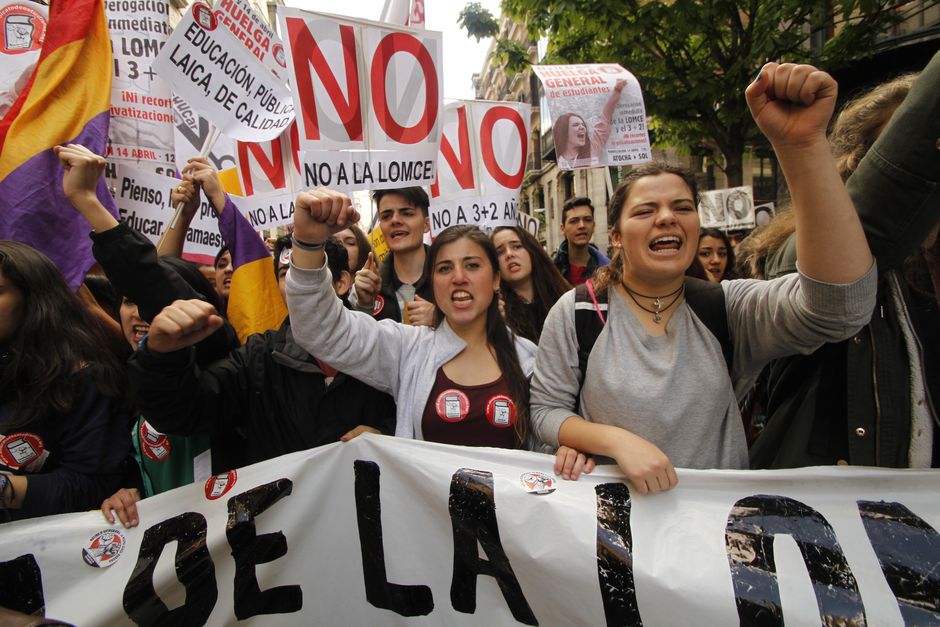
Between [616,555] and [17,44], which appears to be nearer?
[616,555]

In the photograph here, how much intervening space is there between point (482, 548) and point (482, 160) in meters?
3.13

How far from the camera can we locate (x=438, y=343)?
2074 millimetres

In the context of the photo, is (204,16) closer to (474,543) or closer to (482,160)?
(482,160)

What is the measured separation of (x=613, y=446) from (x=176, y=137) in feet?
10.8

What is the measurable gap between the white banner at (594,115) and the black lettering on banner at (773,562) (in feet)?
10.7

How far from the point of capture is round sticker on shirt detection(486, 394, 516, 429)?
191 cm

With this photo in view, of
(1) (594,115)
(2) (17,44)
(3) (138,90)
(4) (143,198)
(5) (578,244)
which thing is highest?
(1) (594,115)

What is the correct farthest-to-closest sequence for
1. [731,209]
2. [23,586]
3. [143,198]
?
[731,209] < [143,198] < [23,586]

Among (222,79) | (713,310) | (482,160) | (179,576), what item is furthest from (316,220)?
(482,160)

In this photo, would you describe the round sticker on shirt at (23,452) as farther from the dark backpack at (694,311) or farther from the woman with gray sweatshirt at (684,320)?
the dark backpack at (694,311)

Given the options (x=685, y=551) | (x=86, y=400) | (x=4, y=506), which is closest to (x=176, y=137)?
(x=86, y=400)

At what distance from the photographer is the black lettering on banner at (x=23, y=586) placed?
152 cm

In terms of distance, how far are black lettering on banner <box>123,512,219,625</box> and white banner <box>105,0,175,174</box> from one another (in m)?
2.30

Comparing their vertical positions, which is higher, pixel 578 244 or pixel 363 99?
pixel 363 99
